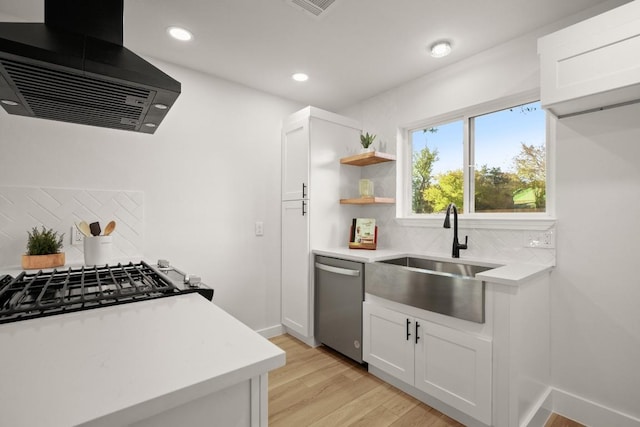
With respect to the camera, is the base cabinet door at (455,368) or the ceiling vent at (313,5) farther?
the ceiling vent at (313,5)

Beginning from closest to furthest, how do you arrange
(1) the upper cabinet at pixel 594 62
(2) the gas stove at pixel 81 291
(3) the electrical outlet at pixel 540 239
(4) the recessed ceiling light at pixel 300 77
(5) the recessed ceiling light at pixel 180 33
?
(2) the gas stove at pixel 81 291 < (1) the upper cabinet at pixel 594 62 < (3) the electrical outlet at pixel 540 239 < (5) the recessed ceiling light at pixel 180 33 < (4) the recessed ceiling light at pixel 300 77

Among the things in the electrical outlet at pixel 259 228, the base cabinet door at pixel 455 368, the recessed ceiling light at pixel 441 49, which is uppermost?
the recessed ceiling light at pixel 441 49

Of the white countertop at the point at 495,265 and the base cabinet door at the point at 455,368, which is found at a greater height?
the white countertop at the point at 495,265

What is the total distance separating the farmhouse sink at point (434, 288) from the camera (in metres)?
1.70

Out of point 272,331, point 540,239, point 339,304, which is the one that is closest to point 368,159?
point 339,304

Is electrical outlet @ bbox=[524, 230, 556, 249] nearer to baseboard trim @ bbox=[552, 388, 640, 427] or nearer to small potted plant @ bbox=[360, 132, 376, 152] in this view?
baseboard trim @ bbox=[552, 388, 640, 427]

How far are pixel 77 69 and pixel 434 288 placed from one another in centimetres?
192

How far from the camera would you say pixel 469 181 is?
2.50m

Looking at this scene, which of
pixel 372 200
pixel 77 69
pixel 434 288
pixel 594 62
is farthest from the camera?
pixel 372 200

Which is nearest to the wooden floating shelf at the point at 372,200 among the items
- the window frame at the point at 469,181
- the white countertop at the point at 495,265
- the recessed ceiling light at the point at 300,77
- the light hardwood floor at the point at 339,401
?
the window frame at the point at 469,181

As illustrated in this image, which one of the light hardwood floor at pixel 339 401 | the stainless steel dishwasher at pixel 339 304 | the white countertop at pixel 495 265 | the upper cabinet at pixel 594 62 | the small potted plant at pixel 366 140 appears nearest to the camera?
the upper cabinet at pixel 594 62

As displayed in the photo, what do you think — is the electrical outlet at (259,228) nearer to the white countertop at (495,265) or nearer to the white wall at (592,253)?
the white countertop at (495,265)

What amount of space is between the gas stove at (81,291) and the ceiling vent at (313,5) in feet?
5.27

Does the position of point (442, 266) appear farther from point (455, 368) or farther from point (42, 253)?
point (42, 253)
